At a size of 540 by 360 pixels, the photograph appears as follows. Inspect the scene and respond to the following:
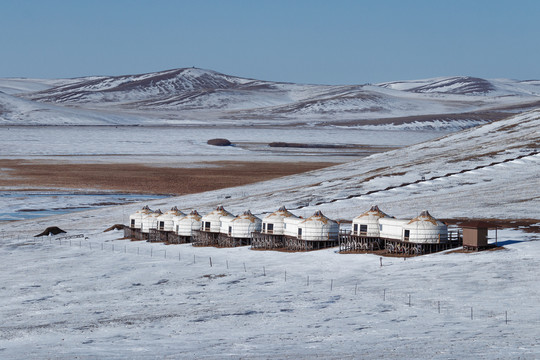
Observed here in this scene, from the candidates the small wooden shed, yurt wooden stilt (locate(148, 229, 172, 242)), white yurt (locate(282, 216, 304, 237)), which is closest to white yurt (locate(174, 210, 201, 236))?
yurt wooden stilt (locate(148, 229, 172, 242))

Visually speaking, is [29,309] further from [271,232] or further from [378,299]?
[271,232]

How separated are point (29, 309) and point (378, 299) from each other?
65.0ft

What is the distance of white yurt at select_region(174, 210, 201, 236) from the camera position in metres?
80.8

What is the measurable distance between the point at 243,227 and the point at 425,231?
1830cm

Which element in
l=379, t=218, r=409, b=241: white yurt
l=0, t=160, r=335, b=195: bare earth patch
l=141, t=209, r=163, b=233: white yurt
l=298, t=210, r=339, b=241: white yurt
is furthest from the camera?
l=0, t=160, r=335, b=195: bare earth patch

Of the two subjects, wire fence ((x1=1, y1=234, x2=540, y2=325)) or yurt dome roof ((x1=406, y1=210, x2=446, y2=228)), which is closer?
wire fence ((x1=1, y1=234, x2=540, y2=325))

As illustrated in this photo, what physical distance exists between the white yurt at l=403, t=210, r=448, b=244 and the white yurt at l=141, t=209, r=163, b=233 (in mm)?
29017

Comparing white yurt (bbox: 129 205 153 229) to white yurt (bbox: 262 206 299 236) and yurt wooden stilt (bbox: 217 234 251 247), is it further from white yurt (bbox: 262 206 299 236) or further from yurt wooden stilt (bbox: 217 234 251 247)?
white yurt (bbox: 262 206 299 236)

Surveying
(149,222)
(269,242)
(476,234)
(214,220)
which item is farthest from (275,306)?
(149,222)

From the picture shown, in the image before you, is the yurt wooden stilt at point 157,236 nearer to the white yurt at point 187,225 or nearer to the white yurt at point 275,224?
the white yurt at point 187,225

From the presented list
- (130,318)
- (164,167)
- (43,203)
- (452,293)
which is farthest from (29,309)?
(164,167)

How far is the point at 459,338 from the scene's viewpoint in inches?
1539

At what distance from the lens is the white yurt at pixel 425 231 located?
63.5 meters

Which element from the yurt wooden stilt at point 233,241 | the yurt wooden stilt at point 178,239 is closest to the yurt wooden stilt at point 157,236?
the yurt wooden stilt at point 178,239
